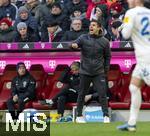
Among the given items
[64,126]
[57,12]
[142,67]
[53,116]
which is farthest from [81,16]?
[142,67]

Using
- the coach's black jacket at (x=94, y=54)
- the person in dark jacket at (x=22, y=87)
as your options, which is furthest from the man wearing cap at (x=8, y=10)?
the coach's black jacket at (x=94, y=54)

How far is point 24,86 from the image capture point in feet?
54.6

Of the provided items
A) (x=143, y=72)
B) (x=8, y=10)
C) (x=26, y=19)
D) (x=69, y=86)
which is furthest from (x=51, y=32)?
(x=143, y=72)

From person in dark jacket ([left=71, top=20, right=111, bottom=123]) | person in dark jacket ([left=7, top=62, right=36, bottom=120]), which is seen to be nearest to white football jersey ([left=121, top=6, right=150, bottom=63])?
person in dark jacket ([left=71, top=20, right=111, bottom=123])

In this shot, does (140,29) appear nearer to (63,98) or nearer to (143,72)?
(143,72)

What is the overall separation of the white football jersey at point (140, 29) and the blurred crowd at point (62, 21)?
18.0 feet

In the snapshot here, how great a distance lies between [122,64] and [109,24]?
1.11 meters

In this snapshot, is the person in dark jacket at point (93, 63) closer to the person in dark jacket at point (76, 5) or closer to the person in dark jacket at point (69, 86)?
the person in dark jacket at point (69, 86)

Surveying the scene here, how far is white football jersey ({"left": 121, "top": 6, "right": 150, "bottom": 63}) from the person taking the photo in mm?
10984

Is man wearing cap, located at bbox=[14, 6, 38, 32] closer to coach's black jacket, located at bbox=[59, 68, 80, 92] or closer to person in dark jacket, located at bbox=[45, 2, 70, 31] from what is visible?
person in dark jacket, located at bbox=[45, 2, 70, 31]

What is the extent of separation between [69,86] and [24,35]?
1744 mm

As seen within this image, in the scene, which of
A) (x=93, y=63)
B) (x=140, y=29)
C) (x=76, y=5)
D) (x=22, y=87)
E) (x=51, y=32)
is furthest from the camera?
(x=76, y=5)

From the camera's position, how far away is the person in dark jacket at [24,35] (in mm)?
17109

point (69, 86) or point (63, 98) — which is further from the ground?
point (69, 86)
